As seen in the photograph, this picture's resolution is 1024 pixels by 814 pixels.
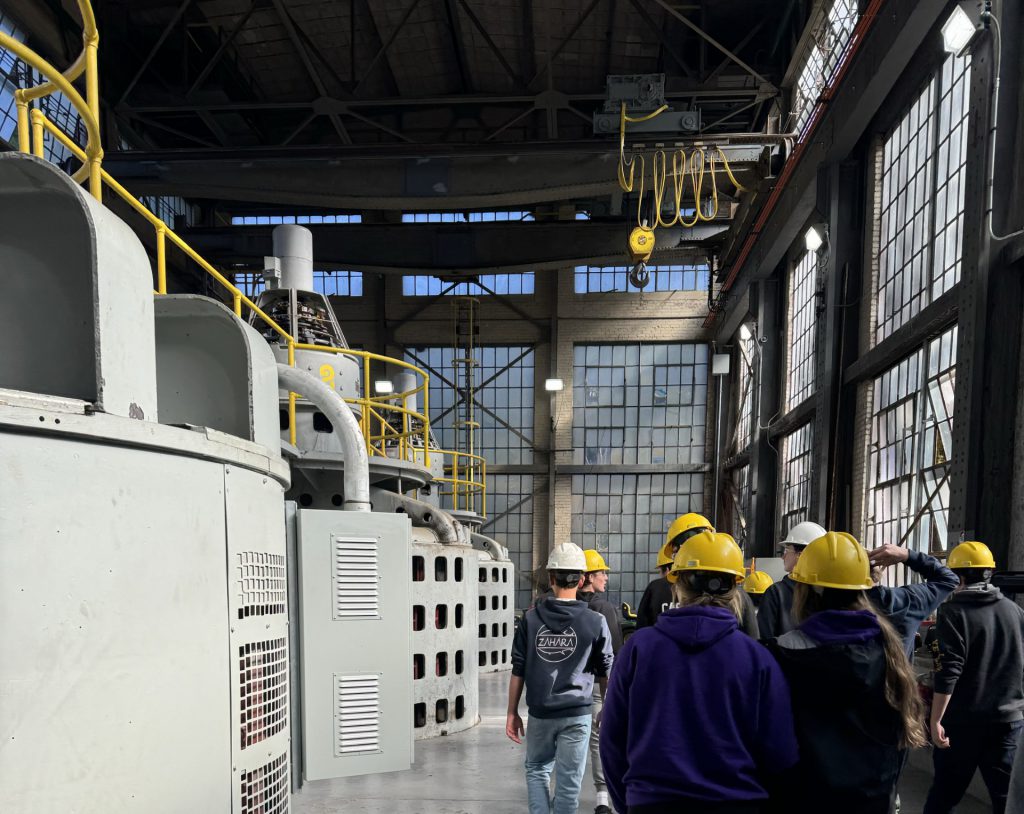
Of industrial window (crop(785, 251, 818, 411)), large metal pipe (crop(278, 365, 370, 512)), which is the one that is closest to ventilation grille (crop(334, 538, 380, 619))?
large metal pipe (crop(278, 365, 370, 512))

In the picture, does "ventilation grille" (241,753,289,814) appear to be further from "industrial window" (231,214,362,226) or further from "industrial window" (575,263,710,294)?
"industrial window" (231,214,362,226)

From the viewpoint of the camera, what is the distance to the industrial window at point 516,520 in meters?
25.7

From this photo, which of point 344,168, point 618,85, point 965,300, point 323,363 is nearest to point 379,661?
point 323,363

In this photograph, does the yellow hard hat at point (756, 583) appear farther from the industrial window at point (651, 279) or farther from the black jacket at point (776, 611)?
the industrial window at point (651, 279)

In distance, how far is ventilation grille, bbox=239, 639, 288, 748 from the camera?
370cm

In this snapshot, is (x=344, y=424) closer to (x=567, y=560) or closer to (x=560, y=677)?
(x=567, y=560)

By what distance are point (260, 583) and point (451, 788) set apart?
12.9 feet

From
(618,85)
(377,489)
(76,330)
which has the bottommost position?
(76,330)

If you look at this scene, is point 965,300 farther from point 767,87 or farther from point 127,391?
point 767,87

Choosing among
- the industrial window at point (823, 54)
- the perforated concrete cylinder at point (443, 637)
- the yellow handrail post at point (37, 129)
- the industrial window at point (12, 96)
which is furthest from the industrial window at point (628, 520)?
the yellow handrail post at point (37, 129)

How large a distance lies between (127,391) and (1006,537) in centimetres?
713

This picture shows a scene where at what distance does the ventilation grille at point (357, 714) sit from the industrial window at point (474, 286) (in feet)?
67.5

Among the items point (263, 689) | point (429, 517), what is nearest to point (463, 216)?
point (429, 517)

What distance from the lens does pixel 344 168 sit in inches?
659
